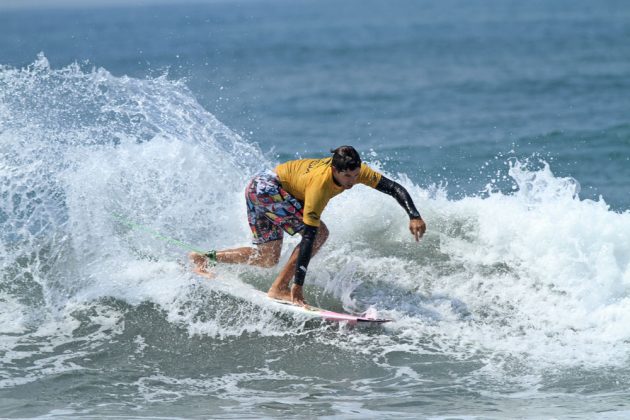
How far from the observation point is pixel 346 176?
6.81m

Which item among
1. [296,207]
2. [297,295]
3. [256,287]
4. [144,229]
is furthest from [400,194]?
[144,229]

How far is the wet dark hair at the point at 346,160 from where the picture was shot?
22.1 ft

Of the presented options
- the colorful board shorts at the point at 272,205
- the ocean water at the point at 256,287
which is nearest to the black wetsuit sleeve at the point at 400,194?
the colorful board shorts at the point at 272,205

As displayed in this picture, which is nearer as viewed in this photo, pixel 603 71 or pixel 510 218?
pixel 510 218

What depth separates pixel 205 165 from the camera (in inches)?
394

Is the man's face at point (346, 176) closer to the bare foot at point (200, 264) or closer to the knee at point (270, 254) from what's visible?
the knee at point (270, 254)

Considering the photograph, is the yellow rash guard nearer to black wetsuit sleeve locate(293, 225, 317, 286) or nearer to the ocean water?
black wetsuit sleeve locate(293, 225, 317, 286)

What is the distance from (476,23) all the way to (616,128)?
160 ft

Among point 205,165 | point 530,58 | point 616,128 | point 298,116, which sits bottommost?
point 205,165

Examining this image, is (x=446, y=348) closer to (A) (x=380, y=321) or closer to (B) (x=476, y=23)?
(A) (x=380, y=321)

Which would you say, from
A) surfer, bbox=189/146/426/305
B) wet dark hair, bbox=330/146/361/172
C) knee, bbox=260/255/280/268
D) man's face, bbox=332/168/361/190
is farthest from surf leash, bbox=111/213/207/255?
wet dark hair, bbox=330/146/361/172

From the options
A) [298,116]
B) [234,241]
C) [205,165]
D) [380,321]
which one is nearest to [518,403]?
[380,321]

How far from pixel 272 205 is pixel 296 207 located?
21cm

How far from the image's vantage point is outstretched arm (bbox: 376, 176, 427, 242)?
7.17 metres
